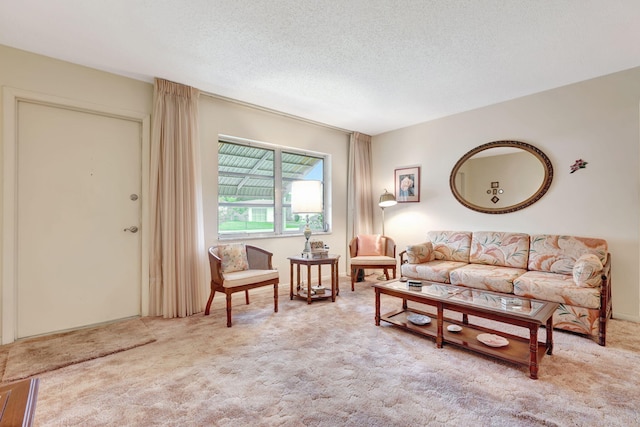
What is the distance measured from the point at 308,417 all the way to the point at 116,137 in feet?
10.4

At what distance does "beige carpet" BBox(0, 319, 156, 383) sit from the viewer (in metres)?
2.09

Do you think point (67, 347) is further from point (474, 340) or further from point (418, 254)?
point (418, 254)

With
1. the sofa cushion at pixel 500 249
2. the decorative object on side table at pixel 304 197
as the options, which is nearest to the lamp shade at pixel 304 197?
the decorative object on side table at pixel 304 197

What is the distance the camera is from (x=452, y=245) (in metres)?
4.00

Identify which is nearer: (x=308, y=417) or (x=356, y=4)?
(x=308, y=417)

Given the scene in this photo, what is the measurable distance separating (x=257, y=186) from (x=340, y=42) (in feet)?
7.60

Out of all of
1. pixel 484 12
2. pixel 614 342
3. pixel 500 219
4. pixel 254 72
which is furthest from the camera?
pixel 500 219

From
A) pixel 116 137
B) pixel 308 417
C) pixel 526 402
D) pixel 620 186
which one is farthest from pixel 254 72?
pixel 620 186

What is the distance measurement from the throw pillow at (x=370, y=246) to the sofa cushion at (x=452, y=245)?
79 centimetres

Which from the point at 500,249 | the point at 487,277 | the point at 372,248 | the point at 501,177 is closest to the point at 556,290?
the point at 487,277

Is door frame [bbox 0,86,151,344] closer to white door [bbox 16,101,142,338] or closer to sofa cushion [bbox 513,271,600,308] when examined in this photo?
white door [bbox 16,101,142,338]

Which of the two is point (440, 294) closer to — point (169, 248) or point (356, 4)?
point (356, 4)

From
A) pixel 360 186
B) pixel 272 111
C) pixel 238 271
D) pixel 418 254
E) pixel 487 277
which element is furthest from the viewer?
pixel 360 186

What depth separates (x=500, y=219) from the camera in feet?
12.6
